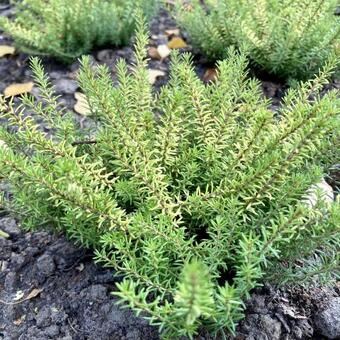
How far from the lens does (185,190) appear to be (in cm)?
164

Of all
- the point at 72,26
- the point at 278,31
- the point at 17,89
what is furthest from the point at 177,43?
the point at 17,89

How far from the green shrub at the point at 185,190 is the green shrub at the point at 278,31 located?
796mm

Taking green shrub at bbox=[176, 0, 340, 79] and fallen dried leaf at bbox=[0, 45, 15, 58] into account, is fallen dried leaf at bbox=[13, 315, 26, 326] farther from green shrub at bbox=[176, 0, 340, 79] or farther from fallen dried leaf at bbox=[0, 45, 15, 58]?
fallen dried leaf at bbox=[0, 45, 15, 58]

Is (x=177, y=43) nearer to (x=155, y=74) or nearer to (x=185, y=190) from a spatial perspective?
(x=155, y=74)

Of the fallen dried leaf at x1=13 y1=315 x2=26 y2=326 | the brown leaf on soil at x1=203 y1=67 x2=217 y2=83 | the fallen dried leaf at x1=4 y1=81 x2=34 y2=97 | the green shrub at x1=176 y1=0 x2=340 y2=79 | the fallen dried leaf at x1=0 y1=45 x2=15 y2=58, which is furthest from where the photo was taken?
the fallen dried leaf at x1=0 y1=45 x2=15 y2=58

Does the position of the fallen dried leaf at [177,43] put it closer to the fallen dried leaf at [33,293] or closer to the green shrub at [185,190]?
the green shrub at [185,190]

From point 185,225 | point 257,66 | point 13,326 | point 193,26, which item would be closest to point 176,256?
point 185,225

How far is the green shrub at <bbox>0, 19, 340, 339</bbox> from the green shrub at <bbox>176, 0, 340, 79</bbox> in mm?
796

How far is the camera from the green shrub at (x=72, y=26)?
2.87m

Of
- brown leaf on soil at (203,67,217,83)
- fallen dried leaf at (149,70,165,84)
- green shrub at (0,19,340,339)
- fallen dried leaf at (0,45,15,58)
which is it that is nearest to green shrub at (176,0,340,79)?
brown leaf on soil at (203,67,217,83)

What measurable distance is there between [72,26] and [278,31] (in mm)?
1191

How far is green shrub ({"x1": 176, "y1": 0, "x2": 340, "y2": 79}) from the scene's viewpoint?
2449 mm

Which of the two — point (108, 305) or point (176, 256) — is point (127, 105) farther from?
point (108, 305)

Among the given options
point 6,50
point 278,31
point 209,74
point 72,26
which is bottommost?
point 6,50
